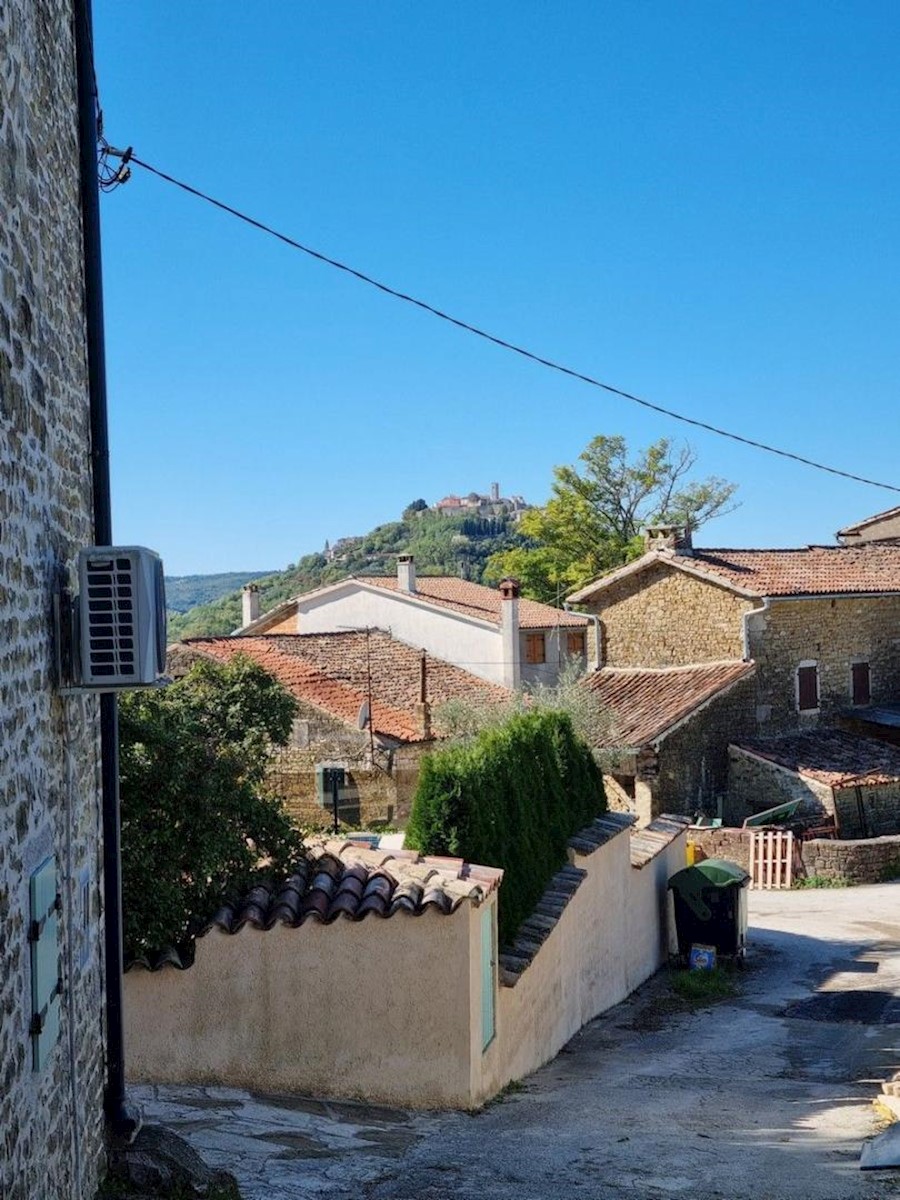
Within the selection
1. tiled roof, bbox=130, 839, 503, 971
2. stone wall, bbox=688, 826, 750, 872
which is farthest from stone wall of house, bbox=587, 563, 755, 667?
tiled roof, bbox=130, 839, 503, 971

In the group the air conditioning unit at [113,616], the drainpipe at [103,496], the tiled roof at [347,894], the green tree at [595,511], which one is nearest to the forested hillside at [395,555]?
the green tree at [595,511]

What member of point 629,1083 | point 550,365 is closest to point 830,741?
point 550,365

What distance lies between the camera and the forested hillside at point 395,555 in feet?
240

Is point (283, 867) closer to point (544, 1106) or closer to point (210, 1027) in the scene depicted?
point (210, 1027)

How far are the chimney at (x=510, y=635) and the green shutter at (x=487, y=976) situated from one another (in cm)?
Answer: 2585

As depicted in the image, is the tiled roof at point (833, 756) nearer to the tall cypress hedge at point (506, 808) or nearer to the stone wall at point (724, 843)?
the stone wall at point (724, 843)

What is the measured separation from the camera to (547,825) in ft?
45.5

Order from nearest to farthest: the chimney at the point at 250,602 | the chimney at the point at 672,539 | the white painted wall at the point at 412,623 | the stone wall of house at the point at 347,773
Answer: the stone wall of house at the point at 347,773
the chimney at the point at 672,539
the white painted wall at the point at 412,623
the chimney at the point at 250,602

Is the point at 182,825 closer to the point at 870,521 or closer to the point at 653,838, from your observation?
the point at 653,838

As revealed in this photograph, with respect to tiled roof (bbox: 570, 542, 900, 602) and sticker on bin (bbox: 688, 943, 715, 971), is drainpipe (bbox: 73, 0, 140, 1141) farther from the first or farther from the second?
tiled roof (bbox: 570, 542, 900, 602)

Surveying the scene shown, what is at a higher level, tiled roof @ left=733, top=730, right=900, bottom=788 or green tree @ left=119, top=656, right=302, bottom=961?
green tree @ left=119, top=656, right=302, bottom=961

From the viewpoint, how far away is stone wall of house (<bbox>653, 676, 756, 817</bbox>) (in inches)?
1105

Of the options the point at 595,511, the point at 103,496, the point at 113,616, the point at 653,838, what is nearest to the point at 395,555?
the point at 595,511

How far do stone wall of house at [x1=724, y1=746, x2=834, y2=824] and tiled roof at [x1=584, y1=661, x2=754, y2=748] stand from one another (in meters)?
1.62
